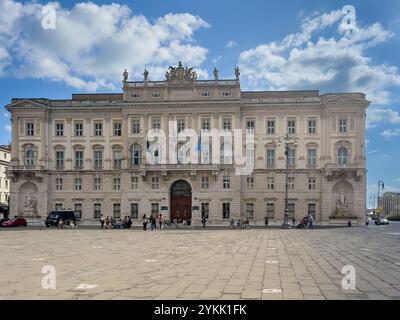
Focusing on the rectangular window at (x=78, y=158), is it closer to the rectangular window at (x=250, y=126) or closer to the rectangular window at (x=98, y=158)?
the rectangular window at (x=98, y=158)

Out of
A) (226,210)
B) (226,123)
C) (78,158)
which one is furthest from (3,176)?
(226,123)

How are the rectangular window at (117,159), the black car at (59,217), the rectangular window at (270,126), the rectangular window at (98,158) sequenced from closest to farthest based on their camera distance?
the black car at (59,217), the rectangular window at (270,126), the rectangular window at (117,159), the rectangular window at (98,158)

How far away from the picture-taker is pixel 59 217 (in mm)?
61375

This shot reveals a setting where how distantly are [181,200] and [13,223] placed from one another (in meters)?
23.0

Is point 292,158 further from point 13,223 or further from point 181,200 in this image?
point 13,223

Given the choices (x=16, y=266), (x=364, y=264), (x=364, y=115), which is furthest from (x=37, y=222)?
(x=364, y=264)

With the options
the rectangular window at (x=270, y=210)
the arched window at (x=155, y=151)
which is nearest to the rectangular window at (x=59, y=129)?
the arched window at (x=155, y=151)

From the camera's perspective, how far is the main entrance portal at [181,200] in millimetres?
66688

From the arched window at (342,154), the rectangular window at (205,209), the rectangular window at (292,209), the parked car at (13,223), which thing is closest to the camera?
the parked car at (13,223)

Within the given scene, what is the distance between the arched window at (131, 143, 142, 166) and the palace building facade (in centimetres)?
19

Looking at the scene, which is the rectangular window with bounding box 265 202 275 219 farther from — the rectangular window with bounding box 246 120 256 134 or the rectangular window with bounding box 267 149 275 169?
the rectangular window with bounding box 246 120 256 134

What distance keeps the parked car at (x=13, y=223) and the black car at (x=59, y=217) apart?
15.3ft

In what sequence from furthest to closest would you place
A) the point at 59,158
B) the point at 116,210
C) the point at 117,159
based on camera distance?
the point at 59,158
the point at 117,159
the point at 116,210
